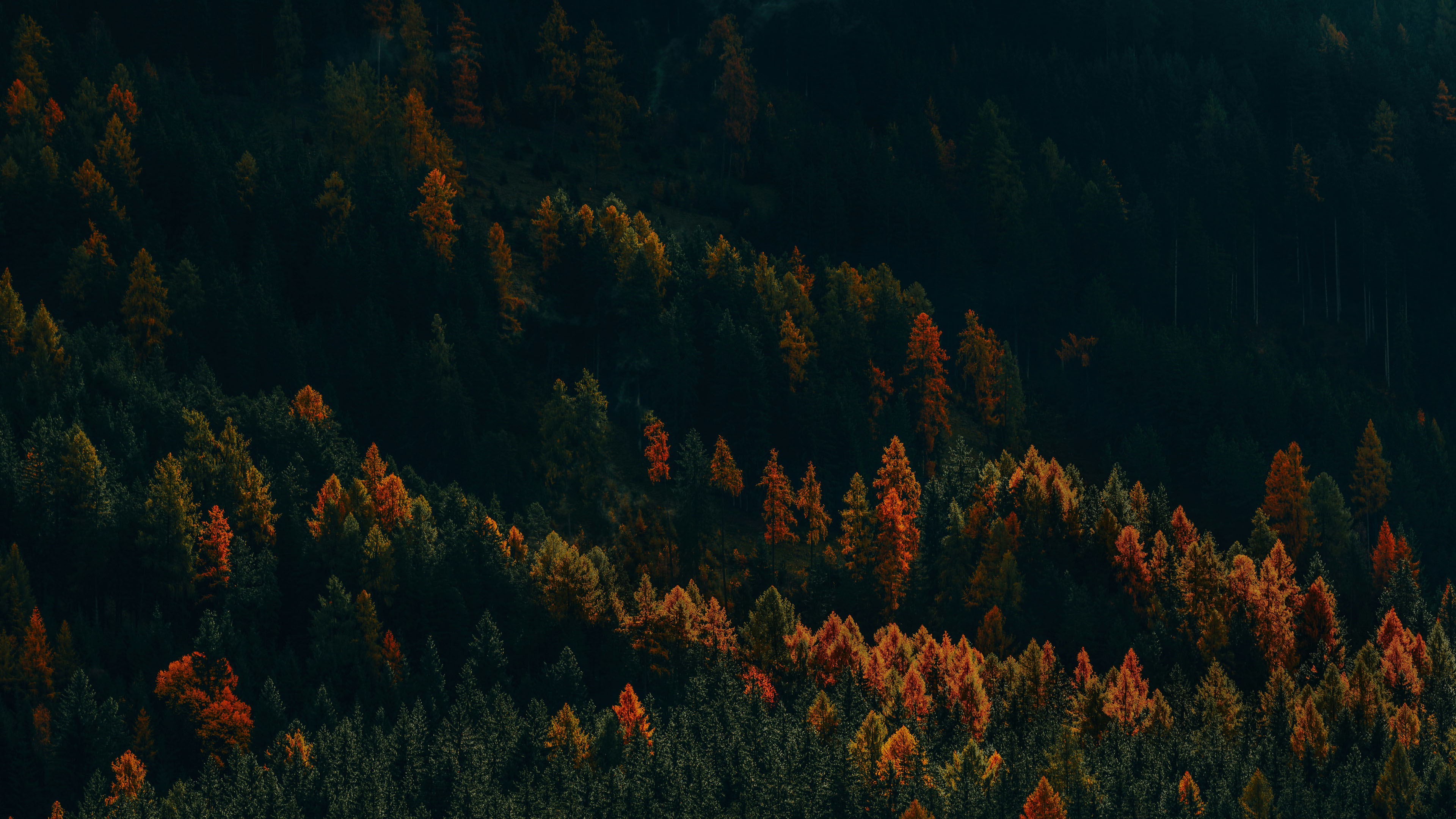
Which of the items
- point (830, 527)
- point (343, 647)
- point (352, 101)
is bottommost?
point (830, 527)

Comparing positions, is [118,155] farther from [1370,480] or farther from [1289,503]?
[1370,480]

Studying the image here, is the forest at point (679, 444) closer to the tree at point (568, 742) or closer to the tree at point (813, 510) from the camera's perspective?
the tree at point (568, 742)

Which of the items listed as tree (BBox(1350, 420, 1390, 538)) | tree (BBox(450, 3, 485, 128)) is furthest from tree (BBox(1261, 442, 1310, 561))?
tree (BBox(450, 3, 485, 128))

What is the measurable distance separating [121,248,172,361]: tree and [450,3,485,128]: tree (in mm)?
61107

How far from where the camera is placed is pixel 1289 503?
132 meters

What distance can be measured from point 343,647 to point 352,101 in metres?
85.7

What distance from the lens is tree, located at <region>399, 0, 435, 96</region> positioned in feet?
603

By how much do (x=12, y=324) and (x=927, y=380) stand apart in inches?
3358

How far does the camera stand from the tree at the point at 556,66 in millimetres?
191000

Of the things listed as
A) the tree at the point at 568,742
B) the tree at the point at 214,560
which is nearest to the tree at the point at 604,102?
the tree at the point at 214,560

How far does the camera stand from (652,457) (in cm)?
13362

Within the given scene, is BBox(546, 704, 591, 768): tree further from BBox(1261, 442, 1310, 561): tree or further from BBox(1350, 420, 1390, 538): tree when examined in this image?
BBox(1350, 420, 1390, 538): tree

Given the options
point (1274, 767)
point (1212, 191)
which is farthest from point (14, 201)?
point (1212, 191)

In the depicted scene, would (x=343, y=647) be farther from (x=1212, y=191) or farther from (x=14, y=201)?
(x=1212, y=191)
